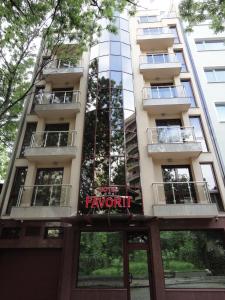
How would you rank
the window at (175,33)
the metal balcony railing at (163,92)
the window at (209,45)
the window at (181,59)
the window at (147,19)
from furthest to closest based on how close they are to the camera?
the window at (147,19) < the window at (175,33) < the window at (209,45) < the window at (181,59) < the metal balcony railing at (163,92)

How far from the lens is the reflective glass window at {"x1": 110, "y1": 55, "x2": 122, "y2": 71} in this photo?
13516mm

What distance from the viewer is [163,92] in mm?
12984

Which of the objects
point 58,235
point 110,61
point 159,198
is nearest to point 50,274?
point 58,235

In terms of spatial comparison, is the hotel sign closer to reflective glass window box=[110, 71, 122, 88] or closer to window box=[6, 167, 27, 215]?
window box=[6, 167, 27, 215]

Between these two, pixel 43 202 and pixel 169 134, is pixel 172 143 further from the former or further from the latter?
pixel 43 202

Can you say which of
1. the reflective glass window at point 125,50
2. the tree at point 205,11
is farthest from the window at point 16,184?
the tree at point 205,11

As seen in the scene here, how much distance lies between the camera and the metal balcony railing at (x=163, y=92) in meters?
12.7

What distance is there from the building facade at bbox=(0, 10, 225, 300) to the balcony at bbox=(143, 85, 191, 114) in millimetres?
57

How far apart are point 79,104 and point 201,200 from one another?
8032 millimetres

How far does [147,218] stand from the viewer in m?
9.03

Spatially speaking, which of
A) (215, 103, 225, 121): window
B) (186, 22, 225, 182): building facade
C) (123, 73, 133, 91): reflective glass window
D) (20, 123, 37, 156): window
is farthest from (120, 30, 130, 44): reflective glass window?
(20, 123, 37, 156): window

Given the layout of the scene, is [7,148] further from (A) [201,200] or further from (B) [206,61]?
(B) [206,61]

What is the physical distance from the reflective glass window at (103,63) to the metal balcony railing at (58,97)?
7.15 ft

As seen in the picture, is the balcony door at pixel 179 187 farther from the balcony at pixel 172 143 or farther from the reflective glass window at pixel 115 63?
the reflective glass window at pixel 115 63
